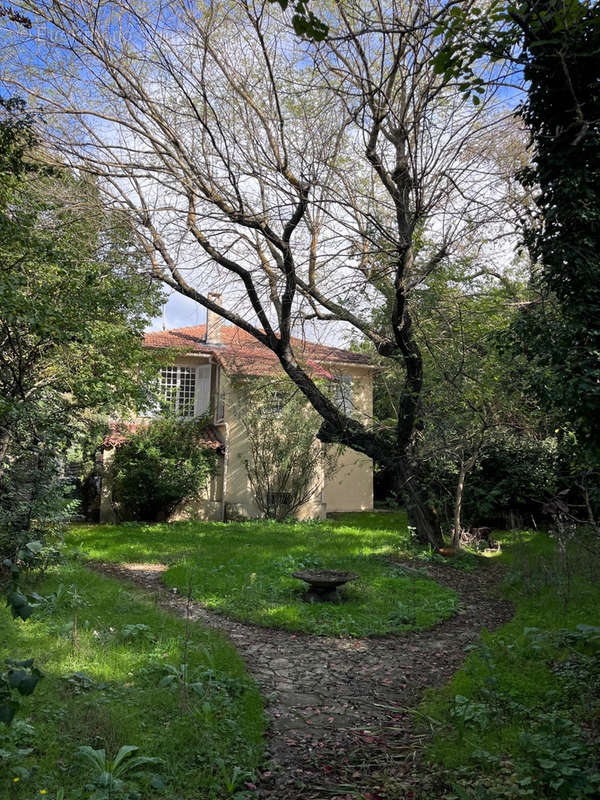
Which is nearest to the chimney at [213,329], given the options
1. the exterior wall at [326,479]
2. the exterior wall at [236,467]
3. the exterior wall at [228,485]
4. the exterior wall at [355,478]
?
the exterior wall at [228,485]

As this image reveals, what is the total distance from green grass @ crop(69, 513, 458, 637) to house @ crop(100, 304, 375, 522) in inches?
79.8

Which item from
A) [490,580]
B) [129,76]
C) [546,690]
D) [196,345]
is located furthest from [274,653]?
[196,345]

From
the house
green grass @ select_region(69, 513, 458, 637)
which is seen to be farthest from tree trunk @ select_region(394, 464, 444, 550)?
the house

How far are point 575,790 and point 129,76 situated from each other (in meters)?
9.70

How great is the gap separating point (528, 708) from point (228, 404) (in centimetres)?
1526

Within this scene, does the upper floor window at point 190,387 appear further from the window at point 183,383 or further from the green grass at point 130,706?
the green grass at point 130,706

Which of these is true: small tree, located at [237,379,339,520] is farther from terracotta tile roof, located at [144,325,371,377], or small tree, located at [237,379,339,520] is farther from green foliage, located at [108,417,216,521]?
green foliage, located at [108,417,216,521]

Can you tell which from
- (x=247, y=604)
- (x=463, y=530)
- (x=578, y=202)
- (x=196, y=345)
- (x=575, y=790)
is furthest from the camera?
Answer: (x=196, y=345)

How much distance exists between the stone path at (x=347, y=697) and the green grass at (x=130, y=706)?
0.28 m

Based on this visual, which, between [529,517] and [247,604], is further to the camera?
[529,517]

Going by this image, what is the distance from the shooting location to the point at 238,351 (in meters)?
19.6

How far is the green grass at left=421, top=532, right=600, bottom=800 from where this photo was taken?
3494 millimetres

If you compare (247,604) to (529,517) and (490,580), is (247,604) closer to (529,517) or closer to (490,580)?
(490,580)

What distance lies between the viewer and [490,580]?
422 inches
